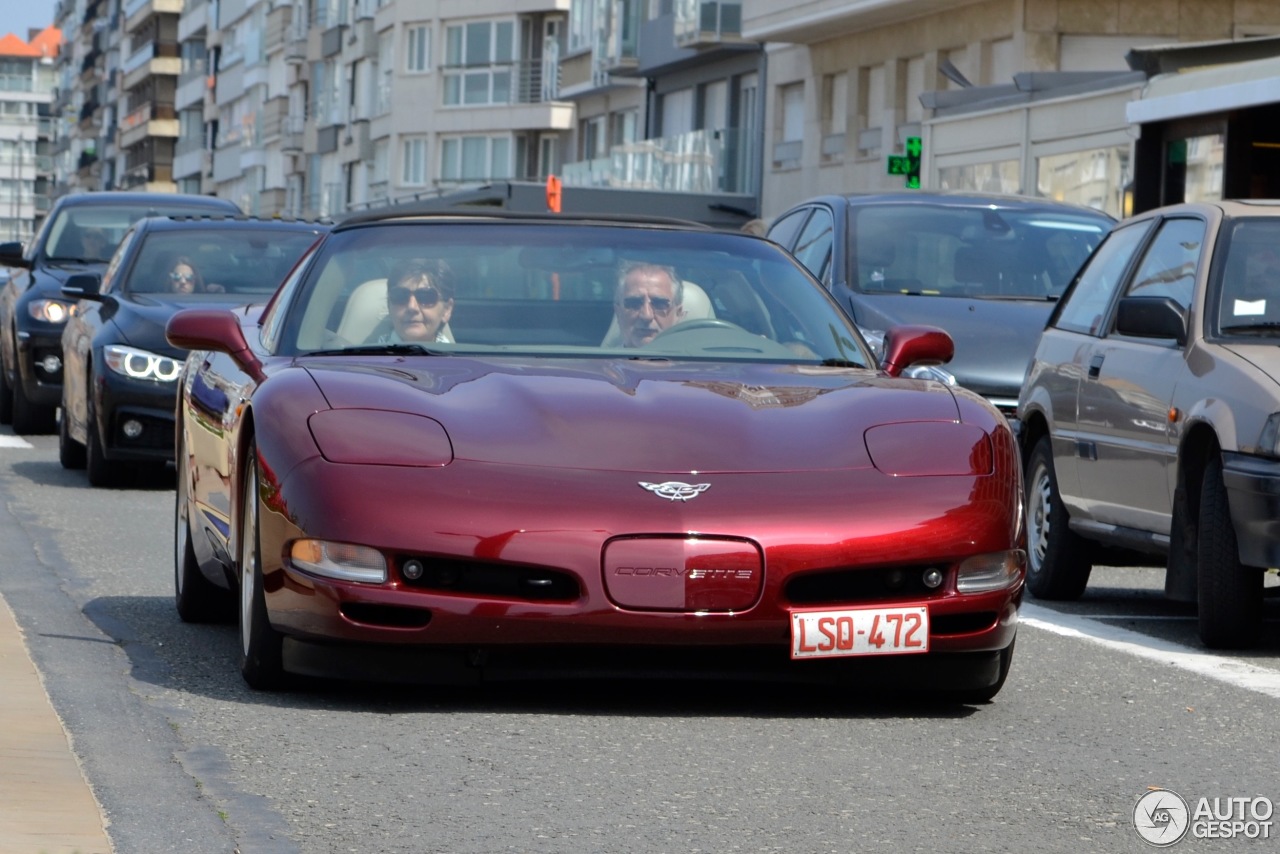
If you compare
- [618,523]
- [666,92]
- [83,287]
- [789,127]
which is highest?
[666,92]

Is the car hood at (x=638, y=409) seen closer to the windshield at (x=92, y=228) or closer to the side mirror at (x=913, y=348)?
the side mirror at (x=913, y=348)

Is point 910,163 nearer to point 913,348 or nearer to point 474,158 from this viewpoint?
point 913,348

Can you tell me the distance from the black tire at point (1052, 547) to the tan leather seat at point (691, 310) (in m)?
3.01

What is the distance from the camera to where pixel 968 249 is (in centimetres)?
1496

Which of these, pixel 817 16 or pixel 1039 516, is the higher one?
pixel 817 16

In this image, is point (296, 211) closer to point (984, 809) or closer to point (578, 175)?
point (578, 175)

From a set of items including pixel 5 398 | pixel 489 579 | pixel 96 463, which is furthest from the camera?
pixel 5 398

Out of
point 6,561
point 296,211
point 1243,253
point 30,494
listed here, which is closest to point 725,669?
point 1243,253

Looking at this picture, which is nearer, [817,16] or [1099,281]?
[1099,281]

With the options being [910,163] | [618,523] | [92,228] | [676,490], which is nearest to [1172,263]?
[676,490]

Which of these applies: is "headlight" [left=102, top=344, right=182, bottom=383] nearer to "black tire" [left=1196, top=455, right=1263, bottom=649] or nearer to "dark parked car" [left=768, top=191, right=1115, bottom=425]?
"dark parked car" [left=768, top=191, right=1115, bottom=425]

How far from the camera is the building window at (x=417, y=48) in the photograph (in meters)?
85.0

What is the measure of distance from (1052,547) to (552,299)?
3.53 metres

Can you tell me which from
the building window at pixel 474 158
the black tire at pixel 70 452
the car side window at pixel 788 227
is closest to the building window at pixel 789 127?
the building window at pixel 474 158
